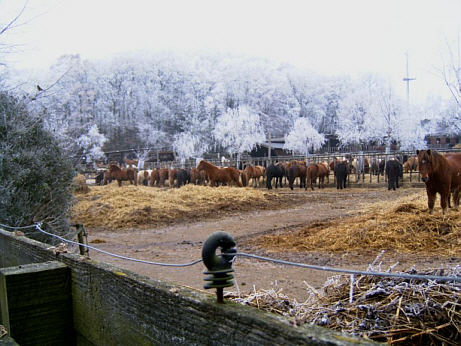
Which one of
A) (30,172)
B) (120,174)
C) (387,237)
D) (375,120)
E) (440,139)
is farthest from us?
(440,139)

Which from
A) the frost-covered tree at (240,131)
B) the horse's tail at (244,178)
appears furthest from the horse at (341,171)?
the frost-covered tree at (240,131)

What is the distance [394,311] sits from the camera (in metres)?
2.13

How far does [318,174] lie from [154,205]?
17.0 meters

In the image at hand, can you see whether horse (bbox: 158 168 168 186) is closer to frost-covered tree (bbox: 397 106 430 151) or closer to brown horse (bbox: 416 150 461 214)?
brown horse (bbox: 416 150 461 214)

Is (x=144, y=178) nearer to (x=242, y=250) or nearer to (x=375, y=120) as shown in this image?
(x=242, y=250)

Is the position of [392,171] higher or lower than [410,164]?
lower

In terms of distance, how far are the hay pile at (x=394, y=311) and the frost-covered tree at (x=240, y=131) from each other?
5842 cm

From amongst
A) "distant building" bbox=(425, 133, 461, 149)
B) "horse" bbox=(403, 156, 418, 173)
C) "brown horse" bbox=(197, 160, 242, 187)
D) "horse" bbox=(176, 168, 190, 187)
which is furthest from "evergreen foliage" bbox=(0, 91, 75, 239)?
"distant building" bbox=(425, 133, 461, 149)

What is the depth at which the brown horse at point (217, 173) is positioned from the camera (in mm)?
24702

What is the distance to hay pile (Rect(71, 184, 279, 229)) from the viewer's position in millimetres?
14087

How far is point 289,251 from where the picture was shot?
26.7 ft

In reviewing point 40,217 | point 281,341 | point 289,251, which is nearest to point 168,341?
point 281,341

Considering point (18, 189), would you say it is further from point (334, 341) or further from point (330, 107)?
point (330, 107)

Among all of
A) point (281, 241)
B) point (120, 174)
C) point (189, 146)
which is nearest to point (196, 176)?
point (120, 174)
